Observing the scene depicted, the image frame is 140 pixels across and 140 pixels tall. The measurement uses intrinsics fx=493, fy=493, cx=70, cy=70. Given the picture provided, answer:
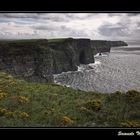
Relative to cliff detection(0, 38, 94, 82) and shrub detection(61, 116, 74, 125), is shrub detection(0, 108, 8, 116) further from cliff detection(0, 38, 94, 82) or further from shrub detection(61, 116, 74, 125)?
shrub detection(61, 116, 74, 125)

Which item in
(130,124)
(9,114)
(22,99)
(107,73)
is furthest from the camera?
(107,73)

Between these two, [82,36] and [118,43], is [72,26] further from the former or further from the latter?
[118,43]

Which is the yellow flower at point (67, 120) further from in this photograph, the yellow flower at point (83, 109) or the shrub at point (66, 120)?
the yellow flower at point (83, 109)

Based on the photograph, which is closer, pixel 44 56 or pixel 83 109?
pixel 83 109

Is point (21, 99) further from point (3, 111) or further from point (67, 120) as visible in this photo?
point (67, 120)

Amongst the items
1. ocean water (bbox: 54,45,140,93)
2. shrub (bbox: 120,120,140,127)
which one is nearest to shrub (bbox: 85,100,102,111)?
ocean water (bbox: 54,45,140,93)

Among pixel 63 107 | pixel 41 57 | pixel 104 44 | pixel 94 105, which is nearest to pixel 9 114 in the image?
pixel 63 107

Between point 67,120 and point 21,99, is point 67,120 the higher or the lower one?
the lower one
